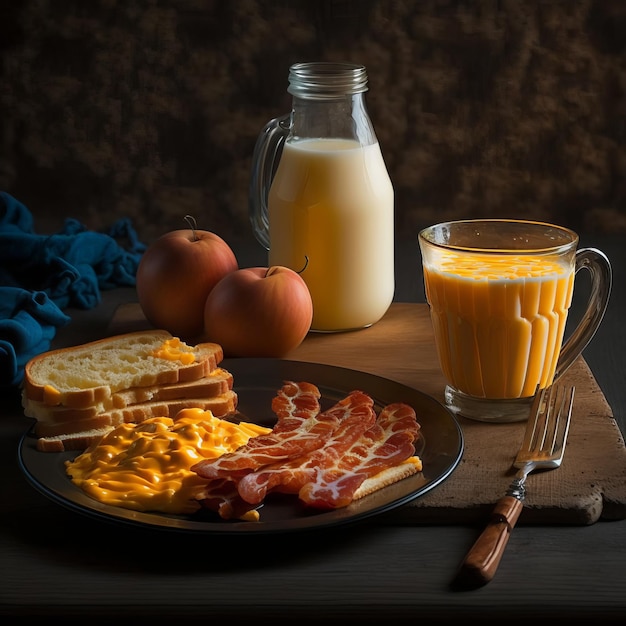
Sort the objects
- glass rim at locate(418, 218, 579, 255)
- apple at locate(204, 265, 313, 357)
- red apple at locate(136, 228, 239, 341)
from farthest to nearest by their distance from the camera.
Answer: red apple at locate(136, 228, 239, 341) → apple at locate(204, 265, 313, 357) → glass rim at locate(418, 218, 579, 255)

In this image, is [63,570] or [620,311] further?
[620,311]

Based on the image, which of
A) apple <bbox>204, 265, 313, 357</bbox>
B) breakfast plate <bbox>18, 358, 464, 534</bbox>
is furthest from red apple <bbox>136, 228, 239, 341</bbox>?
breakfast plate <bbox>18, 358, 464, 534</bbox>

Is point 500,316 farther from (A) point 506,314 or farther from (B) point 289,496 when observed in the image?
(B) point 289,496

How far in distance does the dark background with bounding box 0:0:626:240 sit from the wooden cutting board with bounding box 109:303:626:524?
779 millimetres

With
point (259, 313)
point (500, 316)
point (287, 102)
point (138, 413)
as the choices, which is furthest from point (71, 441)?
point (287, 102)

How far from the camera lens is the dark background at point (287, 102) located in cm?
222

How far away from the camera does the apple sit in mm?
1493

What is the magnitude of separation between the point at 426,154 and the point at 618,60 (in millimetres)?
450

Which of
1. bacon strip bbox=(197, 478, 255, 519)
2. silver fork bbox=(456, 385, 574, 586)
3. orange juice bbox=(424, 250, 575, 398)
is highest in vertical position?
orange juice bbox=(424, 250, 575, 398)

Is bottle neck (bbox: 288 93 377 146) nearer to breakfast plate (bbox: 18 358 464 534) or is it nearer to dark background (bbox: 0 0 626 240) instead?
breakfast plate (bbox: 18 358 464 534)

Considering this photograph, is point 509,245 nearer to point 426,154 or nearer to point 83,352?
point 83,352

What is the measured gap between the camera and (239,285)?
151 centimetres

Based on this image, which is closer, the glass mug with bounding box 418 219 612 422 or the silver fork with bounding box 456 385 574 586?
the silver fork with bounding box 456 385 574 586

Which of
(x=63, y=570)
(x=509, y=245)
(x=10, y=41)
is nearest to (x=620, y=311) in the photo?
(x=509, y=245)
